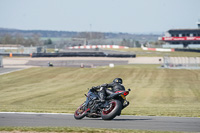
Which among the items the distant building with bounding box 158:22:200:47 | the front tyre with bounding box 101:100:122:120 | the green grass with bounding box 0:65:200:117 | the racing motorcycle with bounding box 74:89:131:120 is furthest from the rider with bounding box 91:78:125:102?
the distant building with bounding box 158:22:200:47

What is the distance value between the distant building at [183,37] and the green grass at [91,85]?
67852mm

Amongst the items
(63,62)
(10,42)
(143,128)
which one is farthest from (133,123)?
(10,42)

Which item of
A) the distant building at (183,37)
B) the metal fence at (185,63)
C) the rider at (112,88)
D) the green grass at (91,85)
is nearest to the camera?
the rider at (112,88)

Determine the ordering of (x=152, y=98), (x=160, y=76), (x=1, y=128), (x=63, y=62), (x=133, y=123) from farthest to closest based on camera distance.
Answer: (x=63, y=62) → (x=160, y=76) → (x=152, y=98) → (x=133, y=123) → (x=1, y=128)

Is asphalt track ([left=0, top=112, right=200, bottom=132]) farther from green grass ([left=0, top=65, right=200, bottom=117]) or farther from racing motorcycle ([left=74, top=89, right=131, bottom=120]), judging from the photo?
green grass ([left=0, top=65, right=200, bottom=117])

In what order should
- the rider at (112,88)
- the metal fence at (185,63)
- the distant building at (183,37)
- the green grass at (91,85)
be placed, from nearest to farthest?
the rider at (112,88)
the green grass at (91,85)
the metal fence at (185,63)
the distant building at (183,37)

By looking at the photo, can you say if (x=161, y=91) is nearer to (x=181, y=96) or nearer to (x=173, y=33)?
(x=181, y=96)

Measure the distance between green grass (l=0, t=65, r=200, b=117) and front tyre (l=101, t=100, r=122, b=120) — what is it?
257 inches

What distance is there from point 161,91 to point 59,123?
19.7m

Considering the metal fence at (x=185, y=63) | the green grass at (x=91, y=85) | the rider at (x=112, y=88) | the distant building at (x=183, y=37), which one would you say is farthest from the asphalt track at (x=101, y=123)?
the distant building at (x=183, y=37)

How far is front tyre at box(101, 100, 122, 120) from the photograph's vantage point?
11.8m

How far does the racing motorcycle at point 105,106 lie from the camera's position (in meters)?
11.9

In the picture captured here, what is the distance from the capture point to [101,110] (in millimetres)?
12398

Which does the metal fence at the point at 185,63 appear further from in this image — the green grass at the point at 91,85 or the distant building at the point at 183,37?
the distant building at the point at 183,37
